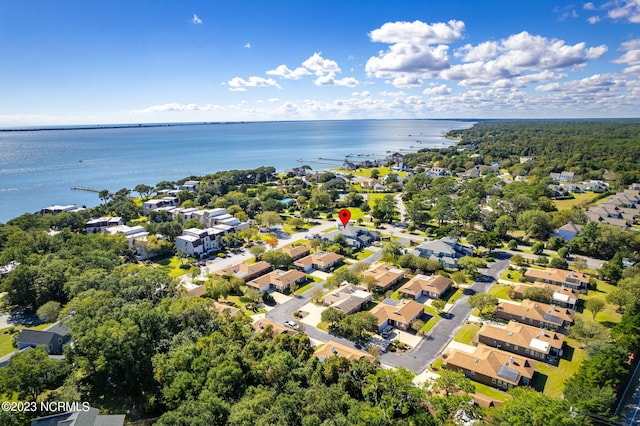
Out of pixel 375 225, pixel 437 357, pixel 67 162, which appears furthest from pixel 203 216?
pixel 67 162

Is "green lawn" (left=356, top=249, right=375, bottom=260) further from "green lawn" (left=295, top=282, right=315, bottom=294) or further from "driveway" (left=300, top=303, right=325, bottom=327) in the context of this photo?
"driveway" (left=300, top=303, right=325, bottom=327)

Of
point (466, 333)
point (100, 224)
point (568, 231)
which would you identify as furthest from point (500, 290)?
point (100, 224)

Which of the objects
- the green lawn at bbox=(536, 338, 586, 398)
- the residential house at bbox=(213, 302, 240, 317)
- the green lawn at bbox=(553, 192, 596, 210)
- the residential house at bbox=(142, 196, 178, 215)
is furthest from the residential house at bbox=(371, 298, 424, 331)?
the residential house at bbox=(142, 196, 178, 215)

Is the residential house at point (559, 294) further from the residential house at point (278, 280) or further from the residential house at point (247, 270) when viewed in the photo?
the residential house at point (247, 270)

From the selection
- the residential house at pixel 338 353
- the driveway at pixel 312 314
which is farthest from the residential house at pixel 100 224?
the residential house at pixel 338 353

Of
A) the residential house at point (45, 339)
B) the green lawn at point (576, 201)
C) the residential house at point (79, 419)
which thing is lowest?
the green lawn at point (576, 201)

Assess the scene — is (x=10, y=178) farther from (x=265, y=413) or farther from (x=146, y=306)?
(x=265, y=413)

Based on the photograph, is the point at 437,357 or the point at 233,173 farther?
the point at 233,173

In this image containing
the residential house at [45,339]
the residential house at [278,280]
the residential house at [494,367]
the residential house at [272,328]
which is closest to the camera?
the residential house at [494,367]
